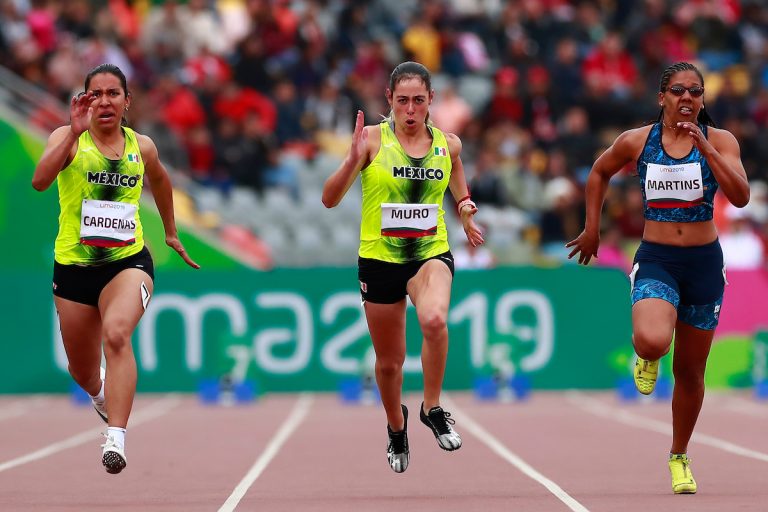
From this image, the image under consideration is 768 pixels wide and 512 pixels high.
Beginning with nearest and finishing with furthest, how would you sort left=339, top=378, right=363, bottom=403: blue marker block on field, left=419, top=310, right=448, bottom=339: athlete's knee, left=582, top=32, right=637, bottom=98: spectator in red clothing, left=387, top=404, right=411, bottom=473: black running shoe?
left=419, top=310, right=448, bottom=339: athlete's knee, left=387, top=404, right=411, bottom=473: black running shoe, left=339, top=378, right=363, bottom=403: blue marker block on field, left=582, top=32, right=637, bottom=98: spectator in red clothing

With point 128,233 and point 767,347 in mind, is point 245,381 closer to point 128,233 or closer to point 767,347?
point 767,347

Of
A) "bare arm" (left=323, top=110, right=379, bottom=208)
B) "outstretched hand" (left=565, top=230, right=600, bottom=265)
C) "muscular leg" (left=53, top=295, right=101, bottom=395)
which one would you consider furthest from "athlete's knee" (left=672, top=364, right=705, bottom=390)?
"muscular leg" (left=53, top=295, right=101, bottom=395)

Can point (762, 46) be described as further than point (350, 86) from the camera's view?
Yes

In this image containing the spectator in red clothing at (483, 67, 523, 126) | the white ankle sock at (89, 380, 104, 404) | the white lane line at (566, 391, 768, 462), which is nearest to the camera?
the white ankle sock at (89, 380, 104, 404)

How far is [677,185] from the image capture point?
26.4ft

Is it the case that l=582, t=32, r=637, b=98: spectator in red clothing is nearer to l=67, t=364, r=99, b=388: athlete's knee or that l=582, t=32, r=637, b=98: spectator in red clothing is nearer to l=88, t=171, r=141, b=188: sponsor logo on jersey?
l=67, t=364, r=99, b=388: athlete's knee

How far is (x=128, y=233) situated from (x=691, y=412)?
10.8 ft

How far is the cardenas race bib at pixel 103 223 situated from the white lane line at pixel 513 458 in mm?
2806

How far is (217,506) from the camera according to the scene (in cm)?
769

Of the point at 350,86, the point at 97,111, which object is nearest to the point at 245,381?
the point at 350,86

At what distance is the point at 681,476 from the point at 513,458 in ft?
8.25

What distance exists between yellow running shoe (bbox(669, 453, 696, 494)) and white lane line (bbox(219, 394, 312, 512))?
2.34 metres

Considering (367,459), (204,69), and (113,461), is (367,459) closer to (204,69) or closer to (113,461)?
(113,461)

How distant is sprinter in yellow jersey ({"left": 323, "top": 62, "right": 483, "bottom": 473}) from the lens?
8586mm
